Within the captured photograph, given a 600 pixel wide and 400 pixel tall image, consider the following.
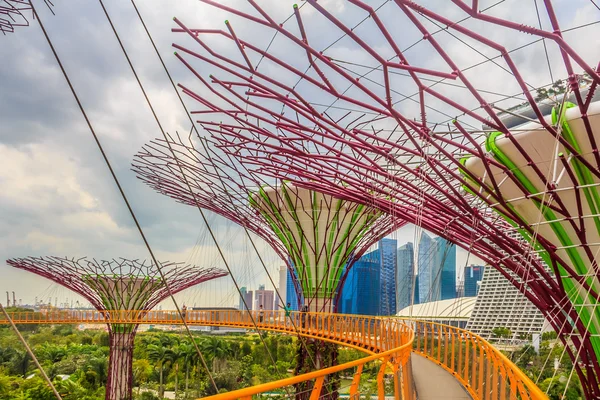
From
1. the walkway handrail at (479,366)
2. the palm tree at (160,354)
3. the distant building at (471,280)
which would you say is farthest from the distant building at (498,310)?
the walkway handrail at (479,366)

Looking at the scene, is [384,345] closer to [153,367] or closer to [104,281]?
[104,281]

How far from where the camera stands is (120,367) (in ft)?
92.9

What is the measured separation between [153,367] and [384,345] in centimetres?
3662

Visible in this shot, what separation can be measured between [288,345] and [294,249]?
3418 centimetres

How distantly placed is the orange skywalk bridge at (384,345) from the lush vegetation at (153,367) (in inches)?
253

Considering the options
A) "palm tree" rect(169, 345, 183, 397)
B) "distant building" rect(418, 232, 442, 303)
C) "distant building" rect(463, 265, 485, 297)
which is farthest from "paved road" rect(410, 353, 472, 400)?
"distant building" rect(463, 265, 485, 297)

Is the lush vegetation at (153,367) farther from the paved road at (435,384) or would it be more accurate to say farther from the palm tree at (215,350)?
the paved road at (435,384)

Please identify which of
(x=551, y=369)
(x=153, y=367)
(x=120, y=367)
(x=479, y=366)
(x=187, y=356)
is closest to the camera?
(x=479, y=366)

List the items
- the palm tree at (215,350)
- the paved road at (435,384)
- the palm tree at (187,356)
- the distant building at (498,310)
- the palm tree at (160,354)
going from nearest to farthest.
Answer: the paved road at (435,384) < the palm tree at (160,354) < the palm tree at (187,356) < the palm tree at (215,350) < the distant building at (498,310)

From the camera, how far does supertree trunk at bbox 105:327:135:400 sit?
90.9 feet

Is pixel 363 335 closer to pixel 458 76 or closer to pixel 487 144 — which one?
pixel 487 144

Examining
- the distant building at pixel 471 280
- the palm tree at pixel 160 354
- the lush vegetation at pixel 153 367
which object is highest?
the distant building at pixel 471 280

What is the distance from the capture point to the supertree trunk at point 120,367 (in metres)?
27.7

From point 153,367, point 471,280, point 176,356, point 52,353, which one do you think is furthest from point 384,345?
point 471,280
